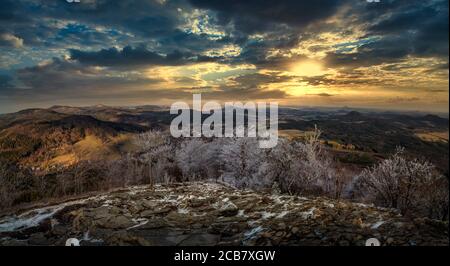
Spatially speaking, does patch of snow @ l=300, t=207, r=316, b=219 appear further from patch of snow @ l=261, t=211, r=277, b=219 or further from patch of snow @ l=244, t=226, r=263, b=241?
patch of snow @ l=244, t=226, r=263, b=241

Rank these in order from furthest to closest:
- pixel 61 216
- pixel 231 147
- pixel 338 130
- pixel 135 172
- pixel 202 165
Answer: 1. pixel 338 130
2. pixel 135 172
3. pixel 202 165
4. pixel 231 147
5. pixel 61 216

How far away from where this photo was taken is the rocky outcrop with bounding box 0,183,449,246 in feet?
25.0

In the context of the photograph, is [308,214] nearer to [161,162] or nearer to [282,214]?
[282,214]

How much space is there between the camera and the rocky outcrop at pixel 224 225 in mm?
7617

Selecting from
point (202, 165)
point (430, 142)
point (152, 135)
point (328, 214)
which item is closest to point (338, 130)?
point (430, 142)

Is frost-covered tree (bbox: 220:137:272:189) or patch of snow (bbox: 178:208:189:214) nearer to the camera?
patch of snow (bbox: 178:208:189:214)

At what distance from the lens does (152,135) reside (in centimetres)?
2842

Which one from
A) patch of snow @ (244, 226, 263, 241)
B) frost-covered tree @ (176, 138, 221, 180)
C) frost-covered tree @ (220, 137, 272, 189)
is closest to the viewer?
patch of snow @ (244, 226, 263, 241)

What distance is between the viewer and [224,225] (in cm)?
948

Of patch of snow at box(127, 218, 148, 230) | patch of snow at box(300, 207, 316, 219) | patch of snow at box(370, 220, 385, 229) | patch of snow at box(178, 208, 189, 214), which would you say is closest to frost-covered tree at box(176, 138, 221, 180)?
patch of snow at box(178, 208, 189, 214)

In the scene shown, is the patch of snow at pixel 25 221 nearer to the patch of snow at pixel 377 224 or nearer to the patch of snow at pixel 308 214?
the patch of snow at pixel 308 214
